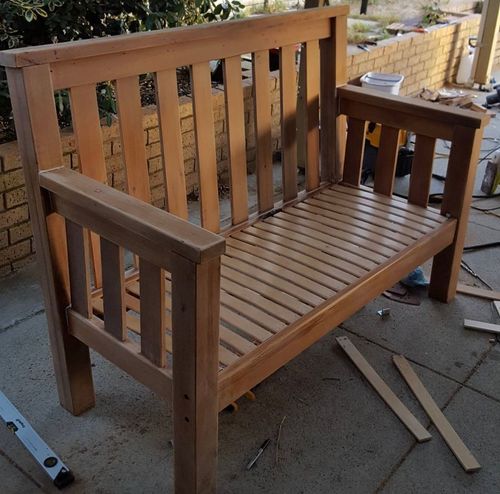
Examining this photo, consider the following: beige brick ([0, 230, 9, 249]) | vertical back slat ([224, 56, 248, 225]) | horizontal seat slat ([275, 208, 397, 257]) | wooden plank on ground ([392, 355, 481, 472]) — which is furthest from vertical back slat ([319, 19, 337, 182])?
beige brick ([0, 230, 9, 249])

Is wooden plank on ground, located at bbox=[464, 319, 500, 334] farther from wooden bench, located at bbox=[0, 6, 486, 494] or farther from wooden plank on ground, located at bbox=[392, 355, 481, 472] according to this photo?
wooden plank on ground, located at bbox=[392, 355, 481, 472]

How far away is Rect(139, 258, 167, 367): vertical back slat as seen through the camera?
1.43 metres

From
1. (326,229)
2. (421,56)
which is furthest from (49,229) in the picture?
(421,56)

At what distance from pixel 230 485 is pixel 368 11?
566cm

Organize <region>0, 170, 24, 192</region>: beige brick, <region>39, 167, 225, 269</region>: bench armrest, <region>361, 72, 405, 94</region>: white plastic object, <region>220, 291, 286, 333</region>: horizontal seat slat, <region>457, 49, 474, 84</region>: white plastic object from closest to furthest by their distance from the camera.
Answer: <region>39, 167, 225, 269</region>: bench armrest, <region>220, 291, 286, 333</region>: horizontal seat slat, <region>0, 170, 24, 192</region>: beige brick, <region>361, 72, 405, 94</region>: white plastic object, <region>457, 49, 474, 84</region>: white plastic object

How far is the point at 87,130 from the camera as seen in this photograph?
5.48ft

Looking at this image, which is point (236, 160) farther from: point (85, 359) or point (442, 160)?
point (442, 160)

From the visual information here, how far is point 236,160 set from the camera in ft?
6.88

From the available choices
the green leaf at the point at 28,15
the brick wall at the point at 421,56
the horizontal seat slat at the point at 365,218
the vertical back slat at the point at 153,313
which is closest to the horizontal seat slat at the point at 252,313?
the vertical back slat at the point at 153,313

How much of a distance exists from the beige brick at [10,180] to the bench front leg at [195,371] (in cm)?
147

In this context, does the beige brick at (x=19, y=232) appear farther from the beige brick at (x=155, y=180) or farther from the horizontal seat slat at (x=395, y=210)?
the horizontal seat slat at (x=395, y=210)

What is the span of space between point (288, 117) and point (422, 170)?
1.75 ft

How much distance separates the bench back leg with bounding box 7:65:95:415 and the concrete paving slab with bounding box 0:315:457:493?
0.11m

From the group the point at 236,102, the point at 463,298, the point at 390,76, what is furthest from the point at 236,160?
the point at 390,76
